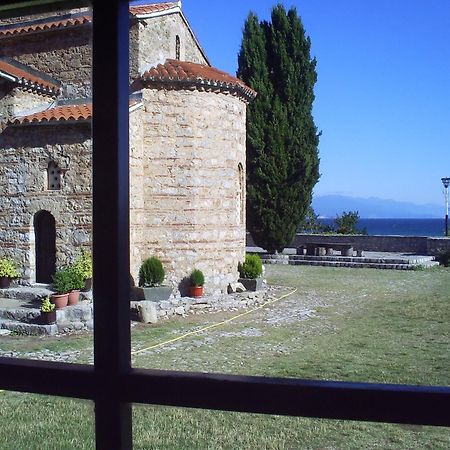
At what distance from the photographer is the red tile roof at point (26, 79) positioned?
11.1 m

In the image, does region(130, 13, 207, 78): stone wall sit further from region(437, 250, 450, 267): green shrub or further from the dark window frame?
region(437, 250, 450, 267): green shrub

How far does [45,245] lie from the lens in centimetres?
1145

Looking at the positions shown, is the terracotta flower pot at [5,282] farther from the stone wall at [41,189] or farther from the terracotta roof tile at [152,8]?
the terracotta roof tile at [152,8]

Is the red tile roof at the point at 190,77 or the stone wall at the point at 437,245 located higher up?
the red tile roof at the point at 190,77

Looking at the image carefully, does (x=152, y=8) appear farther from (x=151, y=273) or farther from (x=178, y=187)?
(x=151, y=273)

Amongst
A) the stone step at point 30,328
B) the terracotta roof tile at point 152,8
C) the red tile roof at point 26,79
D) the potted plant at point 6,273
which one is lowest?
the stone step at point 30,328

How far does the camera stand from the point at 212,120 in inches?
482

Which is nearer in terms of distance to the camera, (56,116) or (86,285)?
(86,285)

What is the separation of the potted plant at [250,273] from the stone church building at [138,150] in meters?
0.27

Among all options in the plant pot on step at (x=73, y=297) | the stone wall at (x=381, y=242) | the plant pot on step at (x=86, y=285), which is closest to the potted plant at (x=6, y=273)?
the plant pot on step at (x=86, y=285)

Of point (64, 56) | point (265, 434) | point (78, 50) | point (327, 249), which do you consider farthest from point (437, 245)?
point (265, 434)

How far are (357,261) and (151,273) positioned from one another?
33.7 feet

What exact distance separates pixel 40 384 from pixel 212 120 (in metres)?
11.3

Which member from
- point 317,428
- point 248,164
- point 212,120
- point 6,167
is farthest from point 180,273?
point 248,164
